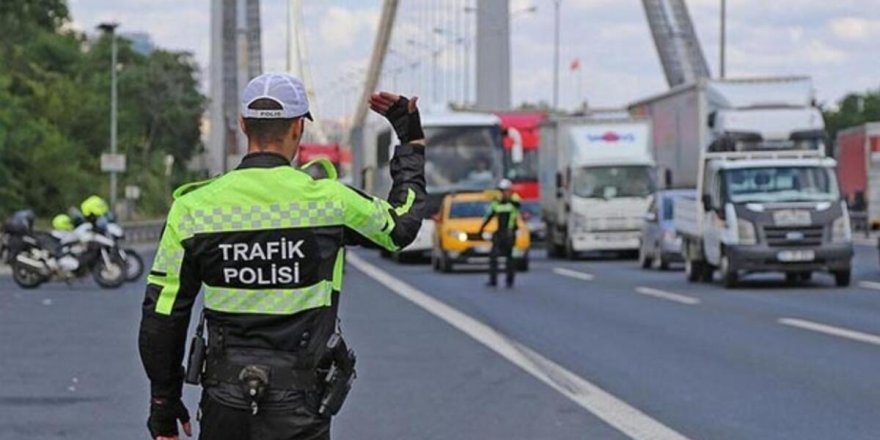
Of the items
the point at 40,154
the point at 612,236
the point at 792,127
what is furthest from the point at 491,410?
the point at 40,154

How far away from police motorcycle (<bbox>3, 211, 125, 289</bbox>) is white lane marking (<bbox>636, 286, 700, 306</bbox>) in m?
8.44

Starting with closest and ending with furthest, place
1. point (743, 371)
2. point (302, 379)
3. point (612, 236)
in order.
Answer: point (302, 379), point (743, 371), point (612, 236)

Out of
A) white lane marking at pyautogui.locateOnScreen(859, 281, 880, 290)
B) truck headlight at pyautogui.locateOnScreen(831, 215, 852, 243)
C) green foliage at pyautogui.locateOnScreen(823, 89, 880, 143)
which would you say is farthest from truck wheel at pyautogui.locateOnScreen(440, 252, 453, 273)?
green foliage at pyautogui.locateOnScreen(823, 89, 880, 143)

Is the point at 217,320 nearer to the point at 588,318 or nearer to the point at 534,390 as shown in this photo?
the point at 534,390

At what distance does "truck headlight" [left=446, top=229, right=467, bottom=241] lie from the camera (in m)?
38.1

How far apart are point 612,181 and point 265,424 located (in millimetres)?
39949

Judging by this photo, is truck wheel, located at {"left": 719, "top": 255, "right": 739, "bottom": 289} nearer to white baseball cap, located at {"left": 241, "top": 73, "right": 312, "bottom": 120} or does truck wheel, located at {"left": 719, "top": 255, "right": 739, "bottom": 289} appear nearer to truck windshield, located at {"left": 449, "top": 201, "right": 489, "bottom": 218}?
truck windshield, located at {"left": 449, "top": 201, "right": 489, "bottom": 218}

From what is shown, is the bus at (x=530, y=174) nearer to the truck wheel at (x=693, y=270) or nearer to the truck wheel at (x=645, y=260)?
the truck wheel at (x=645, y=260)

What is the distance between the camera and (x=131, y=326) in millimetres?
22328

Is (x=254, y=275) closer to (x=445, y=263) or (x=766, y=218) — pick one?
(x=766, y=218)

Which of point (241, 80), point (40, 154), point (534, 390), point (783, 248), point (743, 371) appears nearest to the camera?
point (534, 390)

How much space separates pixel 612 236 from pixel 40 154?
2816 centimetres

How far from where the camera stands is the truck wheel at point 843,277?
2995cm

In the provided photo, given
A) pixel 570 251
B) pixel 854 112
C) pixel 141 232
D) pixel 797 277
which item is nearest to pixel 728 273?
pixel 797 277
